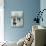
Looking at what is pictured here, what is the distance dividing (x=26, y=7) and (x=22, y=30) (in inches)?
36.3

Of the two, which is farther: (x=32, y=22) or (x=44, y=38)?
(x=32, y=22)

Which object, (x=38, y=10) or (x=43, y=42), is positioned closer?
(x=43, y=42)

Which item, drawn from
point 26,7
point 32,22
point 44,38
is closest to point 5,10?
point 26,7

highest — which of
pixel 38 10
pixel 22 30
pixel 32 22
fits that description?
pixel 38 10

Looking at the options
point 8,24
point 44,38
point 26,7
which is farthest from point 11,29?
point 44,38

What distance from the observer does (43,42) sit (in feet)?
8.05

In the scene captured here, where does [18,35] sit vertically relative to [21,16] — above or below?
below

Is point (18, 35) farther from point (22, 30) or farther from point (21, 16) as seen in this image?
point (21, 16)

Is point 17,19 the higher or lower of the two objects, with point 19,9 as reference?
lower

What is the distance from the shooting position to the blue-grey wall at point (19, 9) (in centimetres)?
511

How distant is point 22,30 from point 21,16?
0.56m

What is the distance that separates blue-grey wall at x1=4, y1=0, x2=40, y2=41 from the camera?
5.11 meters

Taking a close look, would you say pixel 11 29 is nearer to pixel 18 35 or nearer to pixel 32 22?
pixel 18 35

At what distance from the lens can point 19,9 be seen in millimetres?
5129
